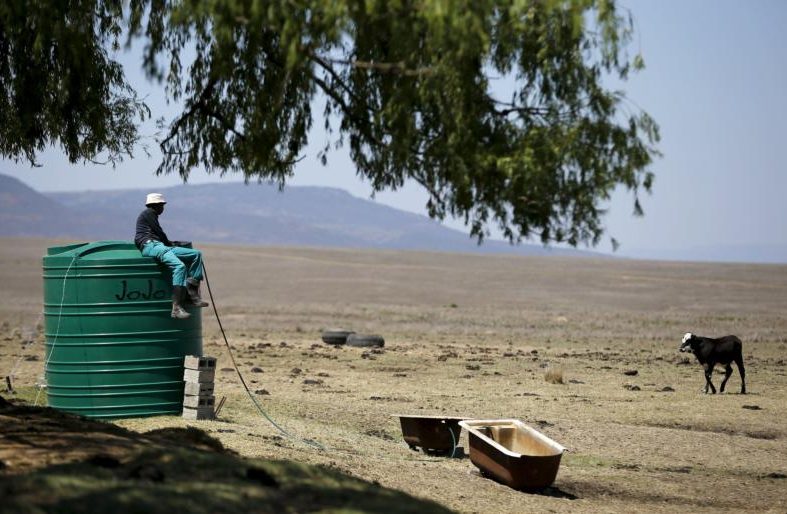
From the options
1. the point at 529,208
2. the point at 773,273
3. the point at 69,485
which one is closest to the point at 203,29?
the point at 529,208

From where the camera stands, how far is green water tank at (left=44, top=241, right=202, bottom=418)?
13.8 m

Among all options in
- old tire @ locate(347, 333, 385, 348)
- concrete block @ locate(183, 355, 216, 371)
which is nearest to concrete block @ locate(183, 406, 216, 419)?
concrete block @ locate(183, 355, 216, 371)

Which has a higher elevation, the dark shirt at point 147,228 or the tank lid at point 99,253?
the dark shirt at point 147,228

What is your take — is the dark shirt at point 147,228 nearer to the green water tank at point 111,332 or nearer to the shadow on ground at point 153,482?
the green water tank at point 111,332

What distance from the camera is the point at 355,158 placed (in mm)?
10562

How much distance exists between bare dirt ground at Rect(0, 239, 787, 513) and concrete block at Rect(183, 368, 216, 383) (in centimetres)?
54

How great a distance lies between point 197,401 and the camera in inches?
564

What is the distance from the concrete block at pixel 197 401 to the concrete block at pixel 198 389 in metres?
0.06

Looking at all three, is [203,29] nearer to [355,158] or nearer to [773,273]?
[355,158]

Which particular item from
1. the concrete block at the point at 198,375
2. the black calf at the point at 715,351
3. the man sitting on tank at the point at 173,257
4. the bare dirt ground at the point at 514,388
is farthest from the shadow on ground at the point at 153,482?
the black calf at the point at 715,351

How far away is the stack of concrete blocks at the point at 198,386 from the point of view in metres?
14.2

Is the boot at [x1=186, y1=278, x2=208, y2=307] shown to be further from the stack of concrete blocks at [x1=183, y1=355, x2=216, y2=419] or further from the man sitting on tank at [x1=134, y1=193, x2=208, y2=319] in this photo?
the stack of concrete blocks at [x1=183, y1=355, x2=216, y2=419]

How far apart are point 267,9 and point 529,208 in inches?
108

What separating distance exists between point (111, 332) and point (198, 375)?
3.84 ft
